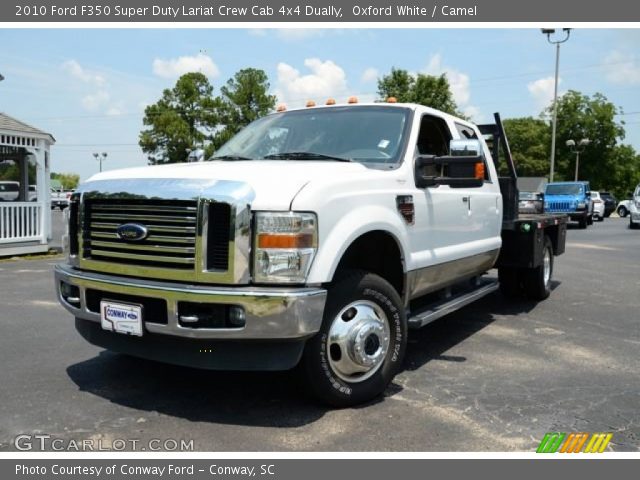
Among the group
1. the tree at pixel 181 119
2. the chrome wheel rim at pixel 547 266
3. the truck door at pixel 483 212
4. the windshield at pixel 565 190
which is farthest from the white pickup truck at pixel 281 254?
the tree at pixel 181 119

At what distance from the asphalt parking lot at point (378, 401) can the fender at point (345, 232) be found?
0.78m

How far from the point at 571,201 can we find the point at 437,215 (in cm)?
2298

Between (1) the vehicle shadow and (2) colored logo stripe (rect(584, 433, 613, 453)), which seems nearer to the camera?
(2) colored logo stripe (rect(584, 433, 613, 453))

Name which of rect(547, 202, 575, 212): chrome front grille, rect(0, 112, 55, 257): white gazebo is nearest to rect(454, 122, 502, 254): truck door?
rect(0, 112, 55, 257): white gazebo

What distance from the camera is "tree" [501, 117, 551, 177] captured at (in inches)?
2574

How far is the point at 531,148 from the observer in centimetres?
6775

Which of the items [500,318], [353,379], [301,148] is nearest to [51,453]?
[353,379]

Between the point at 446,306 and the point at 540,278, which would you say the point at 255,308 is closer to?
the point at 446,306

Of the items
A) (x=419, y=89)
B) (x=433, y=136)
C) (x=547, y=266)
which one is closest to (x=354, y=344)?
(x=433, y=136)

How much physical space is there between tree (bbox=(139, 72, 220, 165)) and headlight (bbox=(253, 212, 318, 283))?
44.0 meters

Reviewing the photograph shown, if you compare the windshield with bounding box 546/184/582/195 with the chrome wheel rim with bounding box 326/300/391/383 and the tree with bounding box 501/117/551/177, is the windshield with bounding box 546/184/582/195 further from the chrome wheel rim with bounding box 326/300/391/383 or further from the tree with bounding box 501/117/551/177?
the tree with bounding box 501/117/551/177

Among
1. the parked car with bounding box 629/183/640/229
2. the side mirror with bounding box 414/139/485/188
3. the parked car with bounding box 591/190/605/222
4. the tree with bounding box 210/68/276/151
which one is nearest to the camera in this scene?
the side mirror with bounding box 414/139/485/188

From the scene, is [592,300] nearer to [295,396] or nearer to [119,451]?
[295,396]
